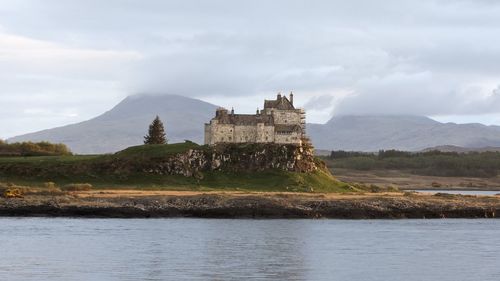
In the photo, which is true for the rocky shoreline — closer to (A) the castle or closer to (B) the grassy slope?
(B) the grassy slope

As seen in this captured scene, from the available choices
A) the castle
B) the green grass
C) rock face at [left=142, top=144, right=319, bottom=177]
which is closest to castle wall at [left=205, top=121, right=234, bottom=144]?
the castle

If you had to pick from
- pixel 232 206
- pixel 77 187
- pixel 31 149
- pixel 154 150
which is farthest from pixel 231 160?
pixel 31 149

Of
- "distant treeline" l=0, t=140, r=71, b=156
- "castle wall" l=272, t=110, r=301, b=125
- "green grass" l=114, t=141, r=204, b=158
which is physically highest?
"castle wall" l=272, t=110, r=301, b=125

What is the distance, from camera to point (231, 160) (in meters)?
134

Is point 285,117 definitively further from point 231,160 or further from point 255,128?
point 231,160

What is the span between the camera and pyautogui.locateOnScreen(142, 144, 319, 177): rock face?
131 metres

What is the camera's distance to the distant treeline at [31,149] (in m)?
155

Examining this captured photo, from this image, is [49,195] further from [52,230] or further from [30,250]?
[30,250]

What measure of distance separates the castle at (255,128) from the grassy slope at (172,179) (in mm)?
5112

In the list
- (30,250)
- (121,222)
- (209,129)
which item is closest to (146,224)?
(121,222)

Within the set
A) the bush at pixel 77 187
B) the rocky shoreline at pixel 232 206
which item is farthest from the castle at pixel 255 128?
the bush at pixel 77 187

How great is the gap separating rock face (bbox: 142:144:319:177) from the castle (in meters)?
4.20

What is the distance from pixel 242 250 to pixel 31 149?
91258 mm

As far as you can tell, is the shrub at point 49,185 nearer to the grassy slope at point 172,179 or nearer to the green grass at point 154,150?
the grassy slope at point 172,179
